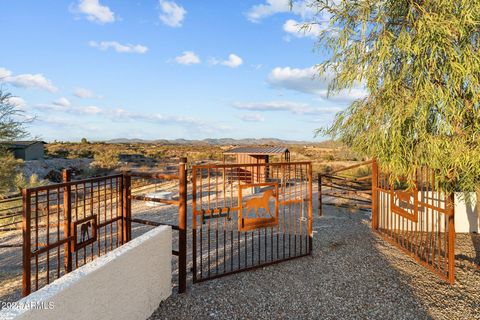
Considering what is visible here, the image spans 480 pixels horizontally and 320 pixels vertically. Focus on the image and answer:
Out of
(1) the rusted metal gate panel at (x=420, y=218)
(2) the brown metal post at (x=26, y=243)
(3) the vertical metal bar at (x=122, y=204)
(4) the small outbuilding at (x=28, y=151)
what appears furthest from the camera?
(4) the small outbuilding at (x=28, y=151)

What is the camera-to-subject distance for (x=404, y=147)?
510 cm

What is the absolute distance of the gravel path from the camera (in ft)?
13.7

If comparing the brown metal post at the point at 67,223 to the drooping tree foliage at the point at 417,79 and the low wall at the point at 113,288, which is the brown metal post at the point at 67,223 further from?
the drooping tree foliage at the point at 417,79

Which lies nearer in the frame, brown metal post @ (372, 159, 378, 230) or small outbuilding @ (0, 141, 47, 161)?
brown metal post @ (372, 159, 378, 230)

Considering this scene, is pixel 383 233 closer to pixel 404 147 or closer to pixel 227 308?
pixel 404 147

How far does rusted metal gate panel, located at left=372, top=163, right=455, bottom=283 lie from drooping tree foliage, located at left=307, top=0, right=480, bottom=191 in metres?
0.48

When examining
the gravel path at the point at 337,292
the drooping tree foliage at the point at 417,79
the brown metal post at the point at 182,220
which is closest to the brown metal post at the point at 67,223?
the gravel path at the point at 337,292

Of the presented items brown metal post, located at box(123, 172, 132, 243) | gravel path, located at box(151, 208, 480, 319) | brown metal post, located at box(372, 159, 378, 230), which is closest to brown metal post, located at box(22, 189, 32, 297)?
gravel path, located at box(151, 208, 480, 319)

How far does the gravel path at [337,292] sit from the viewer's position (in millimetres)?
4176

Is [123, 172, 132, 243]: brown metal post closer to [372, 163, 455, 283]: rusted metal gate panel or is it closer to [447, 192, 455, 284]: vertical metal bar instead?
[372, 163, 455, 283]: rusted metal gate panel

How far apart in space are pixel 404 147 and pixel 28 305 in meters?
5.60

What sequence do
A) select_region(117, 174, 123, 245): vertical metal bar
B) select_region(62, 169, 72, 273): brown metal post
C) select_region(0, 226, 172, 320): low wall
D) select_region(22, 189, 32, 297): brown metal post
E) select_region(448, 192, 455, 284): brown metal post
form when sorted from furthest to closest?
1. select_region(448, 192, 455, 284): brown metal post
2. select_region(117, 174, 123, 245): vertical metal bar
3. select_region(62, 169, 72, 273): brown metal post
4. select_region(22, 189, 32, 297): brown metal post
5. select_region(0, 226, 172, 320): low wall

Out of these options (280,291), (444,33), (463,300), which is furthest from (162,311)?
(444,33)

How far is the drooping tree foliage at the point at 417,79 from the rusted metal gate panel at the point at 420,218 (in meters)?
0.48
